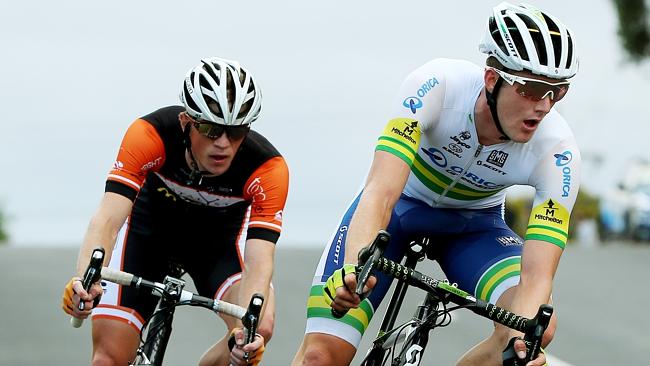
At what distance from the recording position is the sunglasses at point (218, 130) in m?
7.18

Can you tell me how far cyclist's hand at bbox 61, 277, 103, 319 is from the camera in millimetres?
6359

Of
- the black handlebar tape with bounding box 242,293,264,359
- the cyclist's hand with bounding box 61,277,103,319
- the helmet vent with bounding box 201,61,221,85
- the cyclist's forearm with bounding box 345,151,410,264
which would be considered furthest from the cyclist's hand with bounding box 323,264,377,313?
the helmet vent with bounding box 201,61,221,85

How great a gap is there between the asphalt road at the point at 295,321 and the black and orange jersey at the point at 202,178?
539 cm

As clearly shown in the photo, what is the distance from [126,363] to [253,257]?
3.19 ft

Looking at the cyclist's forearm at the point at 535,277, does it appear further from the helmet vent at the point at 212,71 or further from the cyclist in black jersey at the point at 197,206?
the helmet vent at the point at 212,71

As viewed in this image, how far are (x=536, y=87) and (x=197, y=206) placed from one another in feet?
7.75

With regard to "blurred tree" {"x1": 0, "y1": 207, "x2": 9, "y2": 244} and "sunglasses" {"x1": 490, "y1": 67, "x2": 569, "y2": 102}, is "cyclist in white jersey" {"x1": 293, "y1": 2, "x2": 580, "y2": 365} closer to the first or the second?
"sunglasses" {"x1": 490, "y1": 67, "x2": 569, "y2": 102}

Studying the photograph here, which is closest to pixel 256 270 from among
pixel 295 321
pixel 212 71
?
pixel 212 71

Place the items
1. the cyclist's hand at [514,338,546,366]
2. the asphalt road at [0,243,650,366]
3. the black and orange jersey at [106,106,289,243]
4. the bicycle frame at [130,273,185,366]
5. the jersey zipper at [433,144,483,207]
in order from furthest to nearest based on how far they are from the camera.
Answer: the asphalt road at [0,243,650,366], the black and orange jersey at [106,106,289,243], the jersey zipper at [433,144,483,207], the bicycle frame at [130,273,185,366], the cyclist's hand at [514,338,546,366]

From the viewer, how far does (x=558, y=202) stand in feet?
22.2

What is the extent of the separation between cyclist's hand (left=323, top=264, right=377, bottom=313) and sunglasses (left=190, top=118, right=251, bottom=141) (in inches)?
60.6

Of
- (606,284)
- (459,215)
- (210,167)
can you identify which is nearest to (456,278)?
(459,215)

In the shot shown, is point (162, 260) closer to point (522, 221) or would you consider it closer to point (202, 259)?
point (202, 259)

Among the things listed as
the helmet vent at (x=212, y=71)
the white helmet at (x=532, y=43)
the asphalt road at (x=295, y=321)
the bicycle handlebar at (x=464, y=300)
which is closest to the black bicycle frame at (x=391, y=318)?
the bicycle handlebar at (x=464, y=300)
